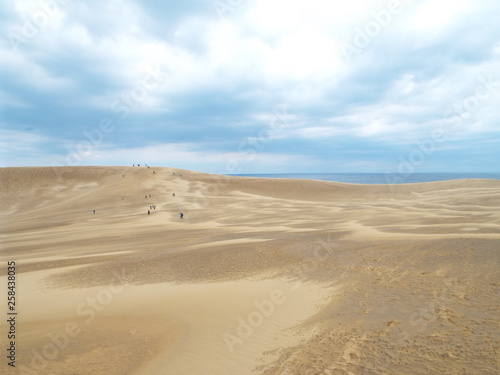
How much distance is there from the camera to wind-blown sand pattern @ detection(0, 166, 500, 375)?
591cm

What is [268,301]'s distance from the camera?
29.3 ft

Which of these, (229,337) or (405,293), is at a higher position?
(405,293)

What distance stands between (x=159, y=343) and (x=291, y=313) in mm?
3439

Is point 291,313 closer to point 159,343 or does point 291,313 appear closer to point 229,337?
point 229,337

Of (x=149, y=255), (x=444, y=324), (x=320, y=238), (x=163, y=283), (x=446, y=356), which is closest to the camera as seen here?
(x=446, y=356)

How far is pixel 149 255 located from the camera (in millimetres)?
14938

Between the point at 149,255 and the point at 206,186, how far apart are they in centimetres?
4571

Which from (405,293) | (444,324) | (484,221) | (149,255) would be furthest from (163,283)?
(484,221)

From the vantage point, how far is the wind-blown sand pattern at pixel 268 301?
233 inches

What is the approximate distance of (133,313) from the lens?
8648 millimetres

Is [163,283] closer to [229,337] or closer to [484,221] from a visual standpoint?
[229,337]

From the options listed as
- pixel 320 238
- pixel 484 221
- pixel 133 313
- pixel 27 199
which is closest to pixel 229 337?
pixel 133 313

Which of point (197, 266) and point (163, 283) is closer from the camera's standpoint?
point (163, 283)

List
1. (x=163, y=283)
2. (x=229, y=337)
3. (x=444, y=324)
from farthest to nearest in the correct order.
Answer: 1. (x=163, y=283)
2. (x=229, y=337)
3. (x=444, y=324)
